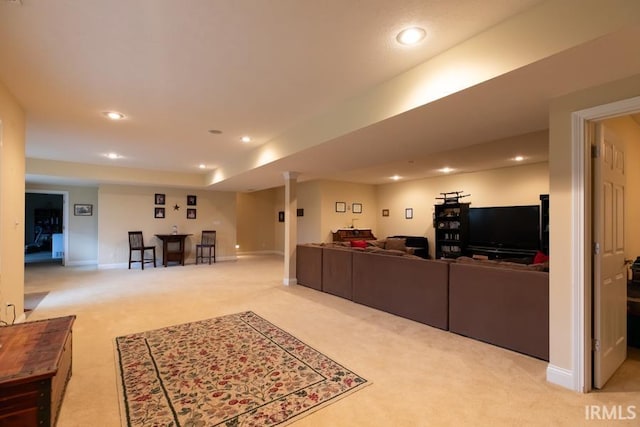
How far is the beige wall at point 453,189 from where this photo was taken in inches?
272

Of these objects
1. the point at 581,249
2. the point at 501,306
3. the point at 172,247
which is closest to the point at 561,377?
the point at 501,306

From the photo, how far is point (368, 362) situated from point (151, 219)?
8095 millimetres

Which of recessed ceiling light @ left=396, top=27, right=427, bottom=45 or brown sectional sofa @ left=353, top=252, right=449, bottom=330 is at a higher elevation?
recessed ceiling light @ left=396, top=27, right=427, bottom=45

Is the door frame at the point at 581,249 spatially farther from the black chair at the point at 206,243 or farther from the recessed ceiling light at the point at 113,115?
the black chair at the point at 206,243

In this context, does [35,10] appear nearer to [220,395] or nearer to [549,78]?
[220,395]

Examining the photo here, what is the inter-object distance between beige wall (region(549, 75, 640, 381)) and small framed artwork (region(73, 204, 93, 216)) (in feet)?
35.6

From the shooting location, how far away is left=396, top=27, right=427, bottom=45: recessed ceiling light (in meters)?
2.11

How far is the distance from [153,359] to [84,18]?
107 inches

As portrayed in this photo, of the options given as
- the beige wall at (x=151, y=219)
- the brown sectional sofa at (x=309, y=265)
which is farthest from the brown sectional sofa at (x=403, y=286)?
the beige wall at (x=151, y=219)

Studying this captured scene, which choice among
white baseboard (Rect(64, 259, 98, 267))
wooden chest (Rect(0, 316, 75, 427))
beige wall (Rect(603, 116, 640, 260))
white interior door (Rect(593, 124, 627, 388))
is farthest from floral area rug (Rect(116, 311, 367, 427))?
white baseboard (Rect(64, 259, 98, 267))

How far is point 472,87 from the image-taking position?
221 centimetres

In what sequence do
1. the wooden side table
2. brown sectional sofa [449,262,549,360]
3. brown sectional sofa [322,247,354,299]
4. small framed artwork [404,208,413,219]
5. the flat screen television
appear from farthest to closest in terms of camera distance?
small framed artwork [404,208,413,219] < the wooden side table < the flat screen television < brown sectional sofa [322,247,354,299] < brown sectional sofa [449,262,549,360]

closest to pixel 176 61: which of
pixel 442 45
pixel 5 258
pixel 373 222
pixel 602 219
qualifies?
pixel 442 45

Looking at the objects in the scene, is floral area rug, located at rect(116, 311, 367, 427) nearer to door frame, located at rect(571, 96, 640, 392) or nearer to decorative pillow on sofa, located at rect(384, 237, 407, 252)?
door frame, located at rect(571, 96, 640, 392)
